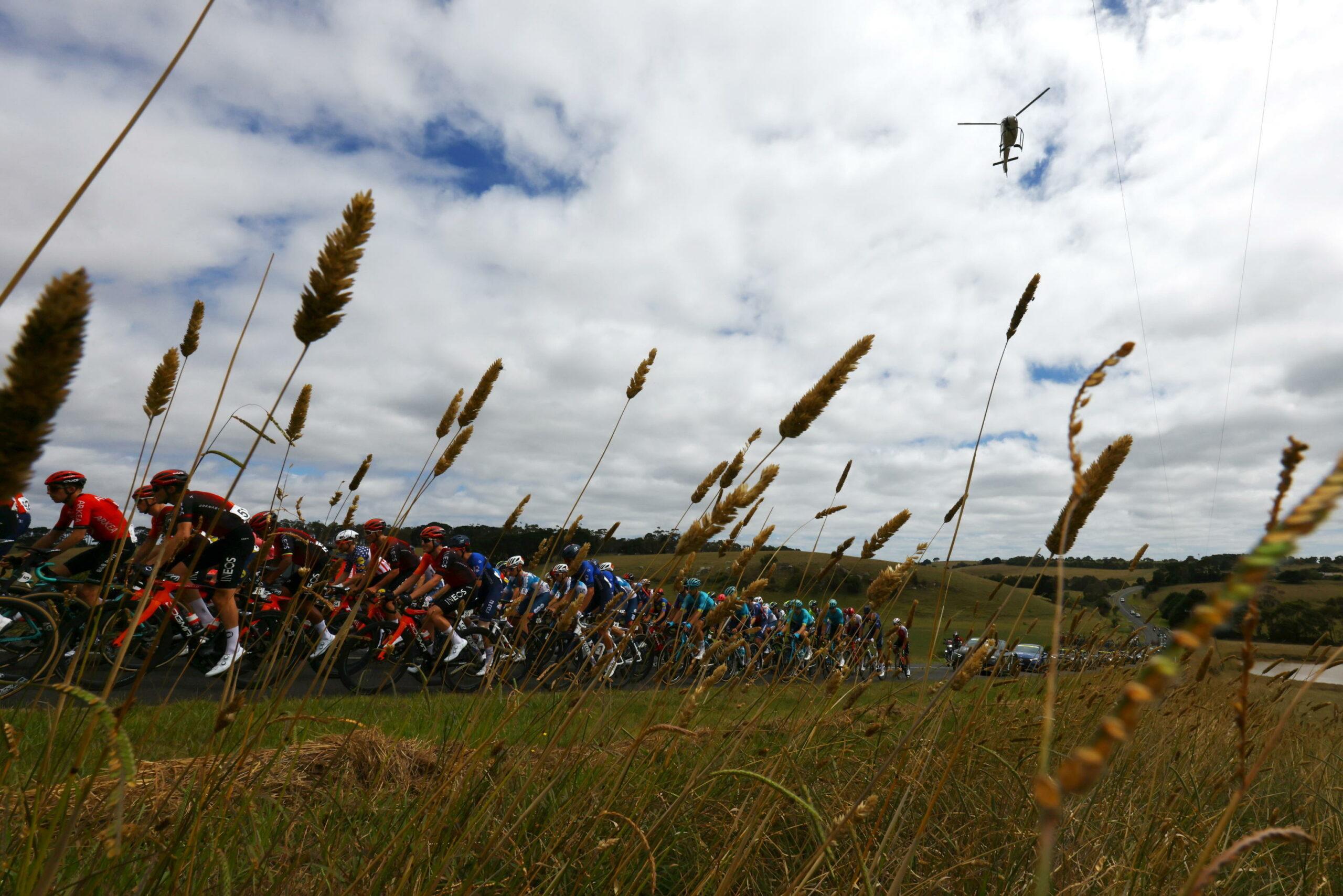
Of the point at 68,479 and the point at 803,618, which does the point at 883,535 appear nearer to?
the point at 803,618

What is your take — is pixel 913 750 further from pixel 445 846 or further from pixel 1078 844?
pixel 445 846

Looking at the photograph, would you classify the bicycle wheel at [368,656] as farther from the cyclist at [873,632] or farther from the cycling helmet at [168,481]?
the cyclist at [873,632]

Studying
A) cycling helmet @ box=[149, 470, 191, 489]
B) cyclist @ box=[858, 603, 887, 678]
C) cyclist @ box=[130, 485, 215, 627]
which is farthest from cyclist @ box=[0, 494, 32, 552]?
cyclist @ box=[858, 603, 887, 678]

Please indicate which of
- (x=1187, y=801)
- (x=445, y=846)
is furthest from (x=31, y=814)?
(x=1187, y=801)

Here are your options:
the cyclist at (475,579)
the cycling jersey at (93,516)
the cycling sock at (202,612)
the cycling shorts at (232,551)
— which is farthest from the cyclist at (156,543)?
the cyclist at (475,579)

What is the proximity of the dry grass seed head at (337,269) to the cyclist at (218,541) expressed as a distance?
1.08 ft

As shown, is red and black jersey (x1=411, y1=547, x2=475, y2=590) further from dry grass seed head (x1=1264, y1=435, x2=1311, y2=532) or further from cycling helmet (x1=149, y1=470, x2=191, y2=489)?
dry grass seed head (x1=1264, y1=435, x2=1311, y2=532)

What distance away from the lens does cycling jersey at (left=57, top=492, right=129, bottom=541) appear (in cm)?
607

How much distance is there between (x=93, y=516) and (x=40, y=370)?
7316 millimetres

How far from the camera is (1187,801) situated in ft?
8.91

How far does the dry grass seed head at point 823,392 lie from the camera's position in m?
1.70

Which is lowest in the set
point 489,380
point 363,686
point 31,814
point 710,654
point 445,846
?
point 363,686

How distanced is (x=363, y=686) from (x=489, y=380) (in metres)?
7.74

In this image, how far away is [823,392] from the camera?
5.65 ft
